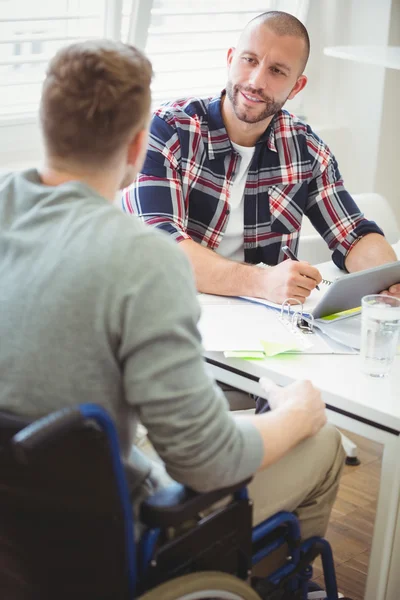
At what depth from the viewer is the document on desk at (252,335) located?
1850 millimetres

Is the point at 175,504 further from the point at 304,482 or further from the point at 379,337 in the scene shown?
the point at 379,337

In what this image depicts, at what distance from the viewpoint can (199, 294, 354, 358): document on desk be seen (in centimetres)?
185

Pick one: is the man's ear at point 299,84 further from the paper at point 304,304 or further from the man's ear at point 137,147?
the man's ear at point 137,147

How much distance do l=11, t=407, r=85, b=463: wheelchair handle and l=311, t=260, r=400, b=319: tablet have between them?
0.99m

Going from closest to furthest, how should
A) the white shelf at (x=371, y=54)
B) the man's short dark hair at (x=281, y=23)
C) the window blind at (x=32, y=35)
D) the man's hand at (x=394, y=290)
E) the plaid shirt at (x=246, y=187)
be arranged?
the man's hand at (x=394, y=290) → the plaid shirt at (x=246, y=187) → the man's short dark hair at (x=281, y=23) → the window blind at (x=32, y=35) → the white shelf at (x=371, y=54)

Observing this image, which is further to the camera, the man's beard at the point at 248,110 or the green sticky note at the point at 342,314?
the man's beard at the point at 248,110

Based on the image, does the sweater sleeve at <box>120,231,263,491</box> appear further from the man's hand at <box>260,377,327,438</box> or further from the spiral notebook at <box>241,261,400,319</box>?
the spiral notebook at <box>241,261,400,319</box>

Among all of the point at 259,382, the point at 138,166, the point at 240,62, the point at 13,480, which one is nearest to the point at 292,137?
the point at 240,62

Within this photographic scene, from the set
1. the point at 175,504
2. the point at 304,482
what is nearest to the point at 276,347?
the point at 304,482

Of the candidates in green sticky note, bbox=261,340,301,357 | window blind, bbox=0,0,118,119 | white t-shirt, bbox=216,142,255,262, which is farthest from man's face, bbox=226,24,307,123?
window blind, bbox=0,0,118,119

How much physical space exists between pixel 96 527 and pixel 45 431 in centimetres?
19

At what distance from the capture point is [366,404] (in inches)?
64.9

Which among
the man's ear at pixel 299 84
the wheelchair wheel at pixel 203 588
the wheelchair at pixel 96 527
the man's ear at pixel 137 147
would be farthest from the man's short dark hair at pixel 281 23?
the wheelchair wheel at pixel 203 588

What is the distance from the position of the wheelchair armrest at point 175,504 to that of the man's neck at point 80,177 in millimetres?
475
